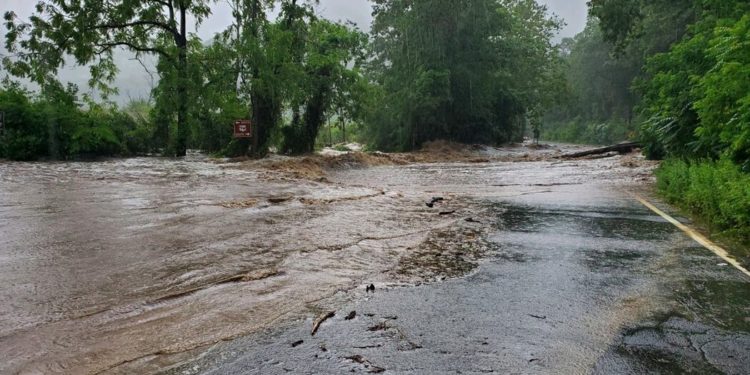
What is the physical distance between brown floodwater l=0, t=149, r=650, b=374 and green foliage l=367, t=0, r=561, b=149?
28.7 meters

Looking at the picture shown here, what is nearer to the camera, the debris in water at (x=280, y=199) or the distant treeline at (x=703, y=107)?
the distant treeline at (x=703, y=107)

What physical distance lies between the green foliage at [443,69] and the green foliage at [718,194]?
28.6 m

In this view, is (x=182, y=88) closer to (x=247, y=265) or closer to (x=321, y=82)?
(x=321, y=82)

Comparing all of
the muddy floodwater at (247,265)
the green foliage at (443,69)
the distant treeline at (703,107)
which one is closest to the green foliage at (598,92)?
the green foliage at (443,69)

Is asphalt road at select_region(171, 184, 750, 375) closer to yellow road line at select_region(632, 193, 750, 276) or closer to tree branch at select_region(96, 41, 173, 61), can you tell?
yellow road line at select_region(632, 193, 750, 276)

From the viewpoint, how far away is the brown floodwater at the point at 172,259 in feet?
13.6

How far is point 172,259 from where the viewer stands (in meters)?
6.51

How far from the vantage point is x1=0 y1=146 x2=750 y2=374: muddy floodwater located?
4.03 metres

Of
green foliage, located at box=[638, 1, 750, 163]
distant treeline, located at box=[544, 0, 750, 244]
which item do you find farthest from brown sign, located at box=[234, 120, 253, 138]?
green foliage, located at box=[638, 1, 750, 163]

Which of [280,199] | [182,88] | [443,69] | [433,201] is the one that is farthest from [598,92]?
[280,199]

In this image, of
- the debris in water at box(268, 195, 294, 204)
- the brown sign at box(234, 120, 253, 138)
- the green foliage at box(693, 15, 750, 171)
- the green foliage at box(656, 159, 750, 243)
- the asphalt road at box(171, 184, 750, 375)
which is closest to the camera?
the asphalt road at box(171, 184, 750, 375)

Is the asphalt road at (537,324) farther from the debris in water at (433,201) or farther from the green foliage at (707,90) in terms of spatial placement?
the green foliage at (707,90)

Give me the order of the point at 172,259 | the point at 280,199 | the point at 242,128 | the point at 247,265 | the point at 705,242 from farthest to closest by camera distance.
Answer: the point at 242,128, the point at 280,199, the point at 705,242, the point at 172,259, the point at 247,265

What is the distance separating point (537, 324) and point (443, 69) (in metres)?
39.1
